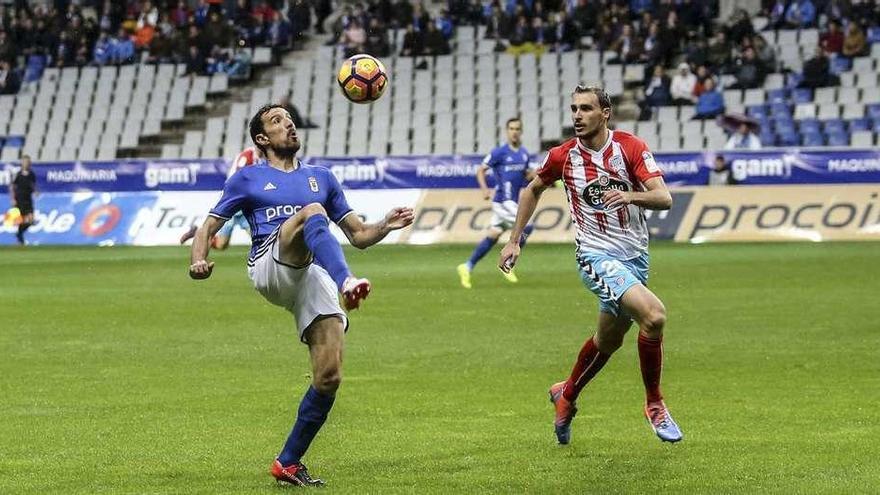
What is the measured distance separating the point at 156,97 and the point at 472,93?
9227 mm

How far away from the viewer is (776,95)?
36.9 m

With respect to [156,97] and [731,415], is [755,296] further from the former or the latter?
[156,97]

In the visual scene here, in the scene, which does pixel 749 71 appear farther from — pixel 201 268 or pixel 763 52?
pixel 201 268

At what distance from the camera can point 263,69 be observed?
43.8 meters

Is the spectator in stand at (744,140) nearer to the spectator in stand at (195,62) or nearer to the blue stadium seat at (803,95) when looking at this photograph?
the blue stadium seat at (803,95)

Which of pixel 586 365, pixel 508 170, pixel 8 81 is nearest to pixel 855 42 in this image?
pixel 508 170

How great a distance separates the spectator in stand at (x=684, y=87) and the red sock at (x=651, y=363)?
93.4 feet

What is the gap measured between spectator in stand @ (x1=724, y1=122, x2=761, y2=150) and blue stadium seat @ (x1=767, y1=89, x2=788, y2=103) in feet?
8.61

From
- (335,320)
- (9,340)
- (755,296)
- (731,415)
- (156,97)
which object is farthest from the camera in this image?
(156,97)

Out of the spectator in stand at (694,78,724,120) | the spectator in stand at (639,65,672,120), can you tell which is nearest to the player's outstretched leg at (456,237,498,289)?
the spectator in stand at (694,78,724,120)

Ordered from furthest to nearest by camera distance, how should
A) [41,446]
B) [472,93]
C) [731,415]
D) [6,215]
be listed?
1. [472,93]
2. [6,215]
3. [731,415]
4. [41,446]

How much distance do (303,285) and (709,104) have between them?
2937 cm

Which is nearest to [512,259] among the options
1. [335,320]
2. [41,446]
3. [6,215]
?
[335,320]

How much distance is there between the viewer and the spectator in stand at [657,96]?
37406 millimetres
